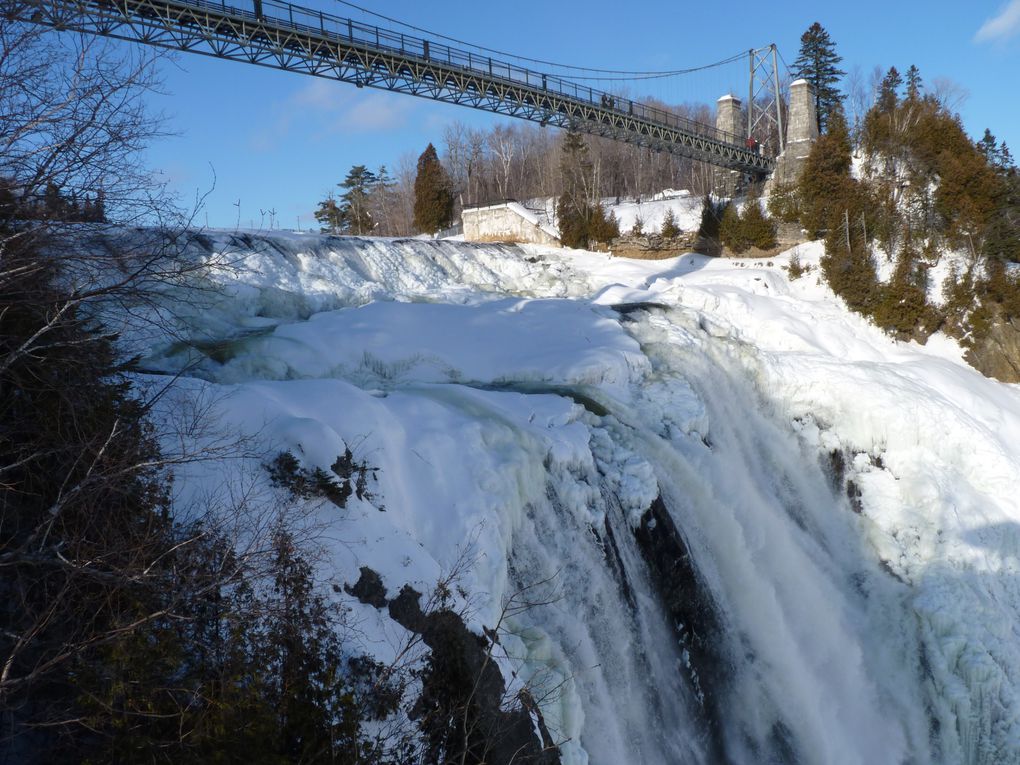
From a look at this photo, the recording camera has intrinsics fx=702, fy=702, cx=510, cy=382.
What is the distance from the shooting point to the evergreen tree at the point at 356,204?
4481cm

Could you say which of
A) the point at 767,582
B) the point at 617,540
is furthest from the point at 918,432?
the point at 617,540

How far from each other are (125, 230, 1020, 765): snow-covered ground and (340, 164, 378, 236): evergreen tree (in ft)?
90.1

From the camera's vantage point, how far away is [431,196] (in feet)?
110

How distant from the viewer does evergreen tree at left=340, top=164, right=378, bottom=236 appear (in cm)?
4481

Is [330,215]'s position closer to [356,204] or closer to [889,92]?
[356,204]

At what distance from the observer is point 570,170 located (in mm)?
33594

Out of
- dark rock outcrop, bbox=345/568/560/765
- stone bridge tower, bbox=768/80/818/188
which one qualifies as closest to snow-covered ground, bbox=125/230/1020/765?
dark rock outcrop, bbox=345/568/560/765

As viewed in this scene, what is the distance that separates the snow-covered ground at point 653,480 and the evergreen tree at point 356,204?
1081 inches

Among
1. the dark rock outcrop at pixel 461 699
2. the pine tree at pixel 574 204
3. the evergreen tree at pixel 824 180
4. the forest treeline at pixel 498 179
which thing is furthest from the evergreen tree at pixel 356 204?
the dark rock outcrop at pixel 461 699

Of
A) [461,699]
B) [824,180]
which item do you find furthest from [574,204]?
[461,699]

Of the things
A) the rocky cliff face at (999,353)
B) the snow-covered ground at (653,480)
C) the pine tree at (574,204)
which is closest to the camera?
the snow-covered ground at (653,480)

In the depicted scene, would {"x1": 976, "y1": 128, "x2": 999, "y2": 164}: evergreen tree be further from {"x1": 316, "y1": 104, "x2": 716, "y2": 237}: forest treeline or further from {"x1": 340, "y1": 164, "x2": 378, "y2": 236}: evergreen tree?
{"x1": 340, "y1": 164, "x2": 378, "y2": 236}: evergreen tree

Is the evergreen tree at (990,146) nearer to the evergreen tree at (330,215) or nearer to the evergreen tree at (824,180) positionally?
the evergreen tree at (824,180)

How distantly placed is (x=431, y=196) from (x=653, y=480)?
26881mm
